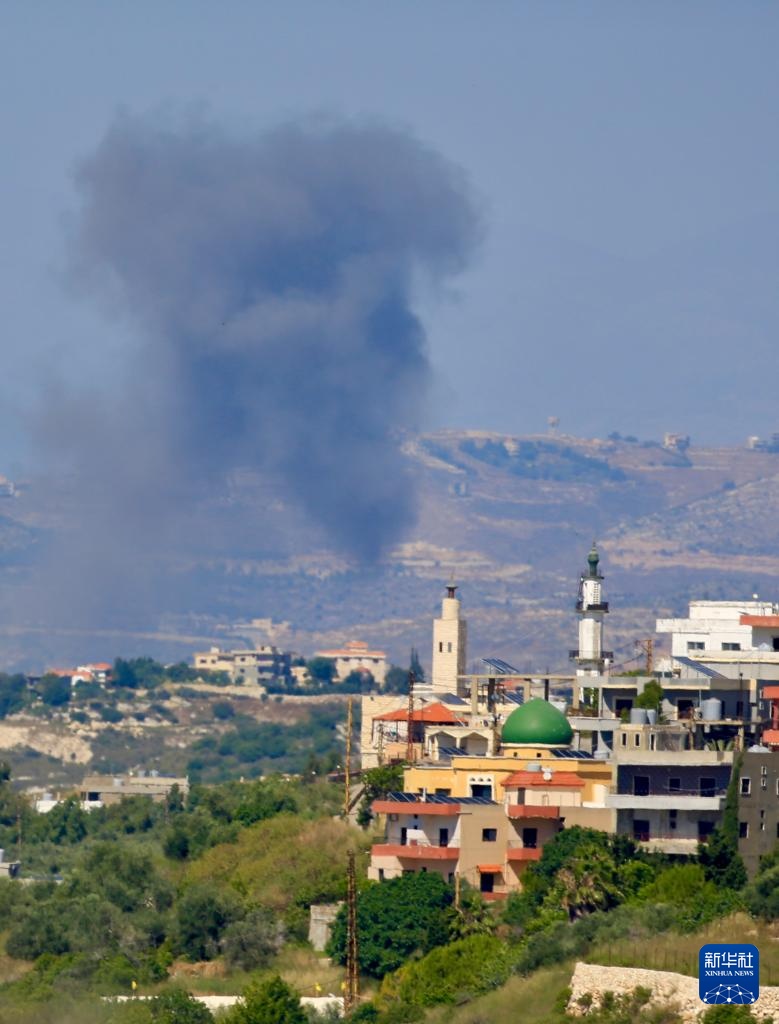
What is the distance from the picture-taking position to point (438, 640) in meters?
120

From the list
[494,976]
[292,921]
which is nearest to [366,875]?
[292,921]

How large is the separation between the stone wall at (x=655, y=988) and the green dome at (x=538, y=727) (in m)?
20.1

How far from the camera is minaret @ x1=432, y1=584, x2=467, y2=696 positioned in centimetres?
11881

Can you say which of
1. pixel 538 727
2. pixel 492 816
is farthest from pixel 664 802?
pixel 538 727

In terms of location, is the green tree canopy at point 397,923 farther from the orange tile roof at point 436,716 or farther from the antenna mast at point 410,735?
the orange tile roof at point 436,716

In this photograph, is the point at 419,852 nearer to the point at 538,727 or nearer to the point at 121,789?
the point at 538,727

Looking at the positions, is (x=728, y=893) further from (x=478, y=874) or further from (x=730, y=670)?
(x=730, y=670)

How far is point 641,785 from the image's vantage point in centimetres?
8269

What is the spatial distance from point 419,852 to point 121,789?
85936 millimetres

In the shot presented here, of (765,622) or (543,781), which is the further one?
(765,622)

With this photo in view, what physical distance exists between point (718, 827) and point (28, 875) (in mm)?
44493

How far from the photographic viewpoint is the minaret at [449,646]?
119m

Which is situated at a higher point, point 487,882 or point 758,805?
point 758,805

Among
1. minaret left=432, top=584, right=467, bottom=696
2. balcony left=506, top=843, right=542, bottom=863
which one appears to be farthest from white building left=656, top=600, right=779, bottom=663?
balcony left=506, top=843, right=542, bottom=863
